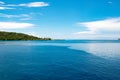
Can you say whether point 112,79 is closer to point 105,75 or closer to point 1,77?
point 105,75

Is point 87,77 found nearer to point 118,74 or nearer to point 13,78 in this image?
point 118,74

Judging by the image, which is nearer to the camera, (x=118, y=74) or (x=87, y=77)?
(x=87, y=77)

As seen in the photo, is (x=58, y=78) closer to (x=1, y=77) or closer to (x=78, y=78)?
(x=78, y=78)

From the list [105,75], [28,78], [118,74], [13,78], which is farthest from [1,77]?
[118,74]

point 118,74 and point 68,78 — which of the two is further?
point 118,74

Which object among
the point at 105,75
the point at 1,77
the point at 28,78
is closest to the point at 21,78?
the point at 28,78

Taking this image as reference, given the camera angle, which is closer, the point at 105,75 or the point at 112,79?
the point at 112,79

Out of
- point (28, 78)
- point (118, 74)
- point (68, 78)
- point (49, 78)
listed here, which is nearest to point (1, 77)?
point (28, 78)
